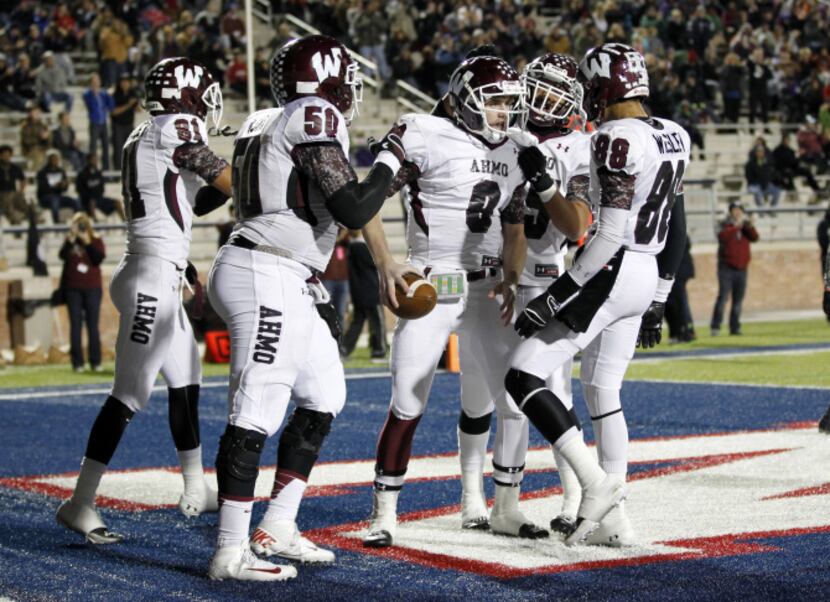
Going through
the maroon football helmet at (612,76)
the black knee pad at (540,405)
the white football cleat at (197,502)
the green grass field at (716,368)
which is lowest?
the green grass field at (716,368)

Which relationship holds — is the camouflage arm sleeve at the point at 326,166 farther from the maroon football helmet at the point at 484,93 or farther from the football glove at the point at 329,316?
the maroon football helmet at the point at 484,93

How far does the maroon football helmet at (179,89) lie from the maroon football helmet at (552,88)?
1462 mm

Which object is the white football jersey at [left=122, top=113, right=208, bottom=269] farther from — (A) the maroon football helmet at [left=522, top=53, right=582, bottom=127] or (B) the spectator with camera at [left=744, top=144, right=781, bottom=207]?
(B) the spectator with camera at [left=744, top=144, right=781, bottom=207]

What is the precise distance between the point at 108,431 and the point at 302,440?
1074mm

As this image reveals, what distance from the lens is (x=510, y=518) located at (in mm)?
6180

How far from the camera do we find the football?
5695 mm

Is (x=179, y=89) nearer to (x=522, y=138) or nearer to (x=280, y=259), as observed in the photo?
(x=280, y=259)

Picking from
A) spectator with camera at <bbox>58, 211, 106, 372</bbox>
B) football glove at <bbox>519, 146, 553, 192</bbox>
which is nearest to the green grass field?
spectator with camera at <bbox>58, 211, 106, 372</bbox>

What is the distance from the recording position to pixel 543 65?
6289mm

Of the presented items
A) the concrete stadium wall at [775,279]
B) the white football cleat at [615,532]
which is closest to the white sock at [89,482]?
the white football cleat at [615,532]

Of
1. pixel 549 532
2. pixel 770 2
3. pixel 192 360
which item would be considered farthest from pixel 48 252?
pixel 770 2

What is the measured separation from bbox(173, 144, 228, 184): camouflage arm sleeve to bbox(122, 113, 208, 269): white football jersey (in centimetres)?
24

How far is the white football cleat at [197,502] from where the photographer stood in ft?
22.4

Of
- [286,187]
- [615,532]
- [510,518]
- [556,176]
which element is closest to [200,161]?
[286,187]
